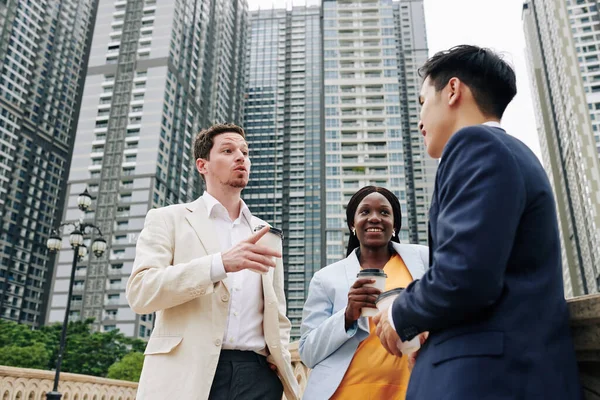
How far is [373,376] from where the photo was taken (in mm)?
2158

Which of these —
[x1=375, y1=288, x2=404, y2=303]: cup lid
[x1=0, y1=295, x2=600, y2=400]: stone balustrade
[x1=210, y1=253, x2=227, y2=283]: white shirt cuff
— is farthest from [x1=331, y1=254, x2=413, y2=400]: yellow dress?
[x1=0, y1=295, x2=600, y2=400]: stone balustrade

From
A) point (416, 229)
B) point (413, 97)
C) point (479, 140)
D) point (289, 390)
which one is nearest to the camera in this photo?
point (479, 140)

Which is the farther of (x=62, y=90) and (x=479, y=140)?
(x=62, y=90)

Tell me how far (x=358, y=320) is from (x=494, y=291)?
1.09 m

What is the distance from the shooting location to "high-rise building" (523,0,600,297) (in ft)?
201

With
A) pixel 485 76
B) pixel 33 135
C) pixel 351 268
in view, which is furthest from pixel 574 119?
pixel 33 135

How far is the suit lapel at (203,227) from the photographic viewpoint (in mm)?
2414

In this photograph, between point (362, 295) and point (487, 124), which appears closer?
point (487, 124)

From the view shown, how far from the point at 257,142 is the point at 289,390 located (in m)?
89.3

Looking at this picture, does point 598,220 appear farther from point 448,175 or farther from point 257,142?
point 448,175

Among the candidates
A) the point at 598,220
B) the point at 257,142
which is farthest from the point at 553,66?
the point at 257,142

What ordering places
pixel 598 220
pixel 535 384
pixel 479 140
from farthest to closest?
1. pixel 598 220
2. pixel 479 140
3. pixel 535 384

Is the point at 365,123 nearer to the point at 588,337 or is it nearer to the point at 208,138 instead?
the point at 208,138

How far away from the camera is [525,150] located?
4.26 feet
